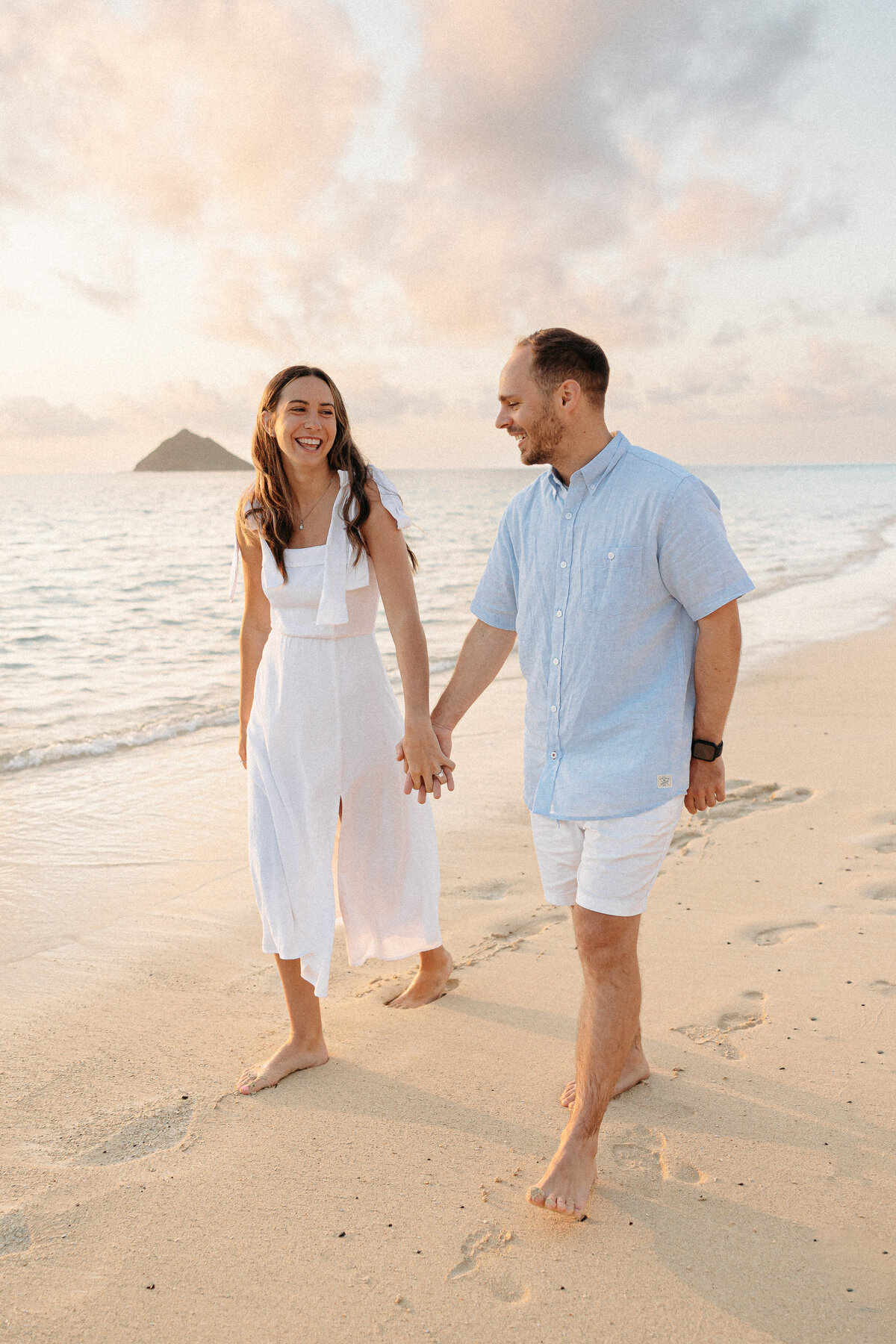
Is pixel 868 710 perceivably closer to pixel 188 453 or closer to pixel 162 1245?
pixel 162 1245

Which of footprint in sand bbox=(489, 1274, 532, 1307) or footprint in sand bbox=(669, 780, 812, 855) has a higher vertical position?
footprint in sand bbox=(669, 780, 812, 855)

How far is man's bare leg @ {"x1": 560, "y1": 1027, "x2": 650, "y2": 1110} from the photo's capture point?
2.90 metres

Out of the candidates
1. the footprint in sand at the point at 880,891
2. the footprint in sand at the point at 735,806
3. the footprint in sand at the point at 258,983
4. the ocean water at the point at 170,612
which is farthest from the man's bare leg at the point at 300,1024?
the ocean water at the point at 170,612

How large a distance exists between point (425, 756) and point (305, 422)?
1.13 m

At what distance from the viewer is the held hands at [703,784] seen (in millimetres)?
2572

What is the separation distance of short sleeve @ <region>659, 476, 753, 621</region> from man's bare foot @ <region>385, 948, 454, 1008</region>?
180 centimetres

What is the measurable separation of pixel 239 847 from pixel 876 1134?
3544mm

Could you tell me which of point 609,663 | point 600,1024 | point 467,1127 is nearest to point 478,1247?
point 467,1127


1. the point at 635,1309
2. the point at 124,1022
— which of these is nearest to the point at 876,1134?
the point at 635,1309

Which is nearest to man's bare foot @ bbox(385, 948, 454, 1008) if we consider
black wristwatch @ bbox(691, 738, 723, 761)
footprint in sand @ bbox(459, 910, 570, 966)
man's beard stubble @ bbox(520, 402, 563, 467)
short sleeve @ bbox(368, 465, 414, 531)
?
footprint in sand @ bbox(459, 910, 570, 966)

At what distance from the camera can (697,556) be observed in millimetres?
2381

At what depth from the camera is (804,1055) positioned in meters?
3.06

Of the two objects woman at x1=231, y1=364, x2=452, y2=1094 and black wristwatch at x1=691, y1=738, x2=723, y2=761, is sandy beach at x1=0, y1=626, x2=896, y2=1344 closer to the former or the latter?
woman at x1=231, y1=364, x2=452, y2=1094

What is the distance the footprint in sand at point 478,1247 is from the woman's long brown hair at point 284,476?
194 centimetres
